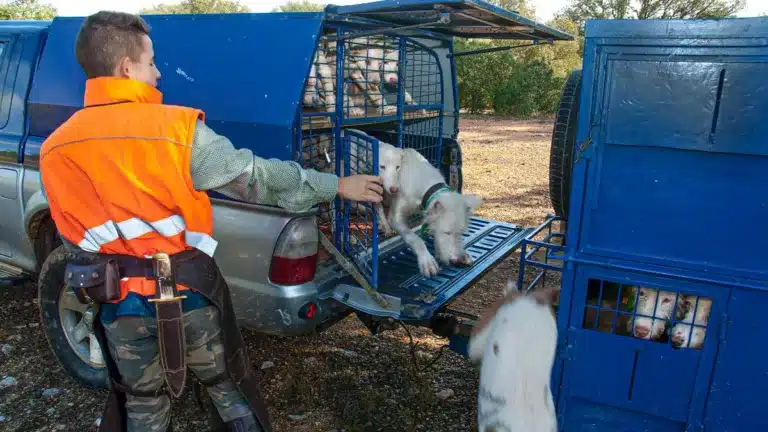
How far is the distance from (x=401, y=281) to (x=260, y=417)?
5.38 feet

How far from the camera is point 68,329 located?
3.90 meters

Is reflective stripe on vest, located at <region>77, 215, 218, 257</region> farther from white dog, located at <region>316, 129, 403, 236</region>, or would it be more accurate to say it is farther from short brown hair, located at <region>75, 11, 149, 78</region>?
white dog, located at <region>316, 129, 403, 236</region>

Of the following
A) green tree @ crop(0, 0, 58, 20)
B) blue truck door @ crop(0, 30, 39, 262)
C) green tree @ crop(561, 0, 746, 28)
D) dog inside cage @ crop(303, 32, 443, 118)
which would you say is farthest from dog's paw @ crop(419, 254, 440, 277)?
green tree @ crop(561, 0, 746, 28)

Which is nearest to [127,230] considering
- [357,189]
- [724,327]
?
[357,189]

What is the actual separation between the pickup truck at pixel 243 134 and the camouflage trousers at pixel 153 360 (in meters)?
0.82

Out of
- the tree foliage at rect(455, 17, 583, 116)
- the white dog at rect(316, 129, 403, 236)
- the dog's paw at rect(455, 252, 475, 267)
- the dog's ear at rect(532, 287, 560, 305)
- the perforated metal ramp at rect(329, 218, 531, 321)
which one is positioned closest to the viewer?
the dog's ear at rect(532, 287, 560, 305)

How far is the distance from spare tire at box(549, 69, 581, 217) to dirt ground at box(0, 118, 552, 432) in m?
1.50

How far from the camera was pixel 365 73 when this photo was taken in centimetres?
443

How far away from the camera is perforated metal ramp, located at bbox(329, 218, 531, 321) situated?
3316 mm

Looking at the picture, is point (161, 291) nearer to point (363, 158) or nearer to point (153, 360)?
point (153, 360)

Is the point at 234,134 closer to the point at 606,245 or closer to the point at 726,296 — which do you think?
Answer: the point at 606,245

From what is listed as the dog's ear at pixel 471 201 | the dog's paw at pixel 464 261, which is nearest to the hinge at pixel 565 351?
the dog's paw at pixel 464 261

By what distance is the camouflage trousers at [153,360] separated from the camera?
88.7 inches

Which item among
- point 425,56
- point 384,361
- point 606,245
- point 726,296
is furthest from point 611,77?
point 425,56
